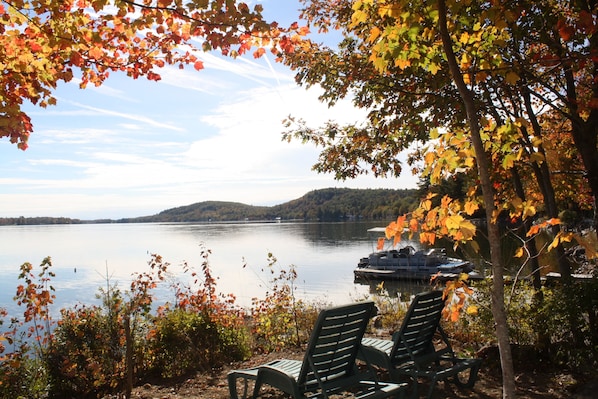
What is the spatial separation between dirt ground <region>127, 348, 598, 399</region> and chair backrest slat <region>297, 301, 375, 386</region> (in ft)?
3.48

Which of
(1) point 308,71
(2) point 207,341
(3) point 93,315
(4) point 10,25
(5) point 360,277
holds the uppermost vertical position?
(1) point 308,71

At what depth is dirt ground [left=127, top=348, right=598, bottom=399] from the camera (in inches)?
166

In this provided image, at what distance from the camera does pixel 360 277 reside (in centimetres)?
2605

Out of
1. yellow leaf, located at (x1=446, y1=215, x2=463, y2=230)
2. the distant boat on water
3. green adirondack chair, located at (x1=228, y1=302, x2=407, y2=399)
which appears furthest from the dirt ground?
the distant boat on water

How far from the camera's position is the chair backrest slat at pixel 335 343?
11.1ft

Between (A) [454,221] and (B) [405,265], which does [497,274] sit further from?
(B) [405,265]

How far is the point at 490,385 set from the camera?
449 centimetres

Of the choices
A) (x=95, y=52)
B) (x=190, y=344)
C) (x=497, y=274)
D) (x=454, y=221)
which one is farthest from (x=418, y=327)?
(x=95, y=52)

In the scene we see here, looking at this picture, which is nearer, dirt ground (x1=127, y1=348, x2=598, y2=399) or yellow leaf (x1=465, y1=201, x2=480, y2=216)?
yellow leaf (x1=465, y1=201, x2=480, y2=216)

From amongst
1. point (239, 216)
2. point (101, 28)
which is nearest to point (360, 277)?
point (101, 28)

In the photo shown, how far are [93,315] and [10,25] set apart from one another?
3.19 meters

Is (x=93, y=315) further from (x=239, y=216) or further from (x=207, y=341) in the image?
(x=239, y=216)

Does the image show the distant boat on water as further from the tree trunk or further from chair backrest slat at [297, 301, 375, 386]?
the tree trunk

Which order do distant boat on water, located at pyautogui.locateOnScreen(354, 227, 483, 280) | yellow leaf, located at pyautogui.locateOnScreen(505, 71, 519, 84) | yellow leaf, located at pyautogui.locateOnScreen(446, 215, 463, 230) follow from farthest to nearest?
1. distant boat on water, located at pyautogui.locateOnScreen(354, 227, 483, 280)
2. yellow leaf, located at pyautogui.locateOnScreen(505, 71, 519, 84)
3. yellow leaf, located at pyautogui.locateOnScreen(446, 215, 463, 230)
